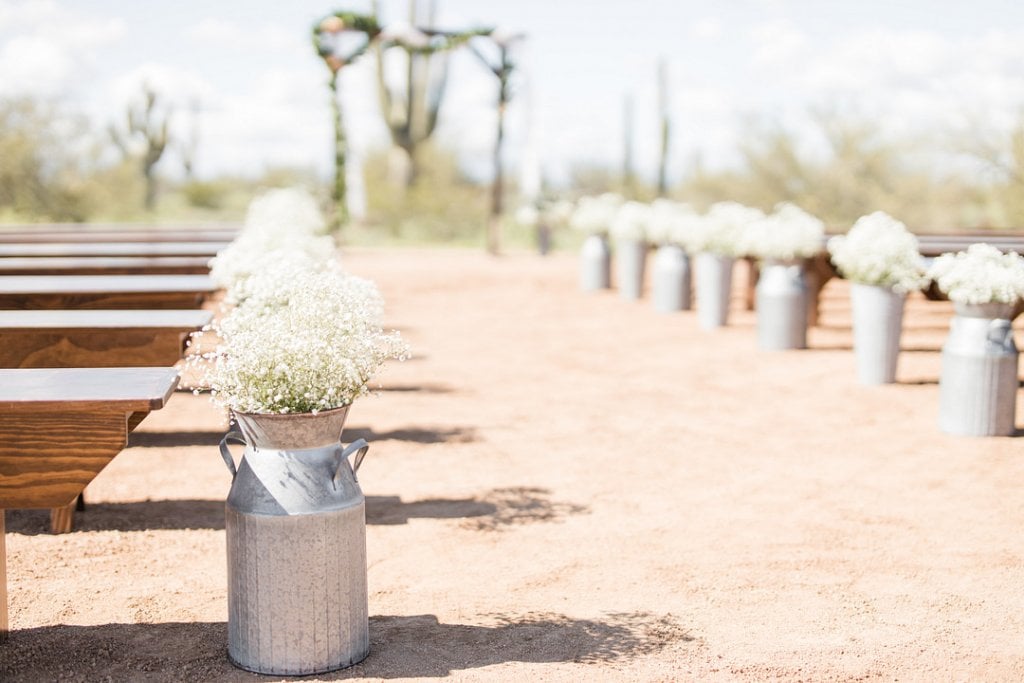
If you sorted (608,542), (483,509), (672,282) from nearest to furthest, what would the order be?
(608,542) < (483,509) < (672,282)

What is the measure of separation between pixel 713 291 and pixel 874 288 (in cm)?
345

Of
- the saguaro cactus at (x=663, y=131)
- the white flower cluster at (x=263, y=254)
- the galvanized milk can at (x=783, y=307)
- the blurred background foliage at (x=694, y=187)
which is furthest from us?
the saguaro cactus at (x=663, y=131)

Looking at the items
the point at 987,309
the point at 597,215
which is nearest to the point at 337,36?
the point at 597,215

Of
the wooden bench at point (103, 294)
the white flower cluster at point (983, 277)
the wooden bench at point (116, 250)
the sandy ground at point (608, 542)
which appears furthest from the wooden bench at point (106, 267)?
the white flower cluster at point (983, 277)

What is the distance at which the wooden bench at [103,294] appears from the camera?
609cm

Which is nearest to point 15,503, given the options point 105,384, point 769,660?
point 105,384

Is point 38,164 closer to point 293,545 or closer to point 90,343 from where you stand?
point 90,343

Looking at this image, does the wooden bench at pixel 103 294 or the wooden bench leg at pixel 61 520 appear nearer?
the wooden bench leg at pixel 61 520

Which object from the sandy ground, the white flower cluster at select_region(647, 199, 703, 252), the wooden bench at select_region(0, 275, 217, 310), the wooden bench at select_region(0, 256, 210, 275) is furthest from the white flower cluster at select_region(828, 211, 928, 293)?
the wooden bench at select_region(0, 256, 210, 275)

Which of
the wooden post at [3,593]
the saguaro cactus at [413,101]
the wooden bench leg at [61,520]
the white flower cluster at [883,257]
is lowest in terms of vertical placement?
the wooden bench leg at [61,520]

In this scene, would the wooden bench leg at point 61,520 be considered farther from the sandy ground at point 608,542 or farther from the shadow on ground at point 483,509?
the shadow on ground at point 483,509

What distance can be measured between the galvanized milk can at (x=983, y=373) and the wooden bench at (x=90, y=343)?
164 inches

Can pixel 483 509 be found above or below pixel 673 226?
below

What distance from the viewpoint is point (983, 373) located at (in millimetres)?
6191
